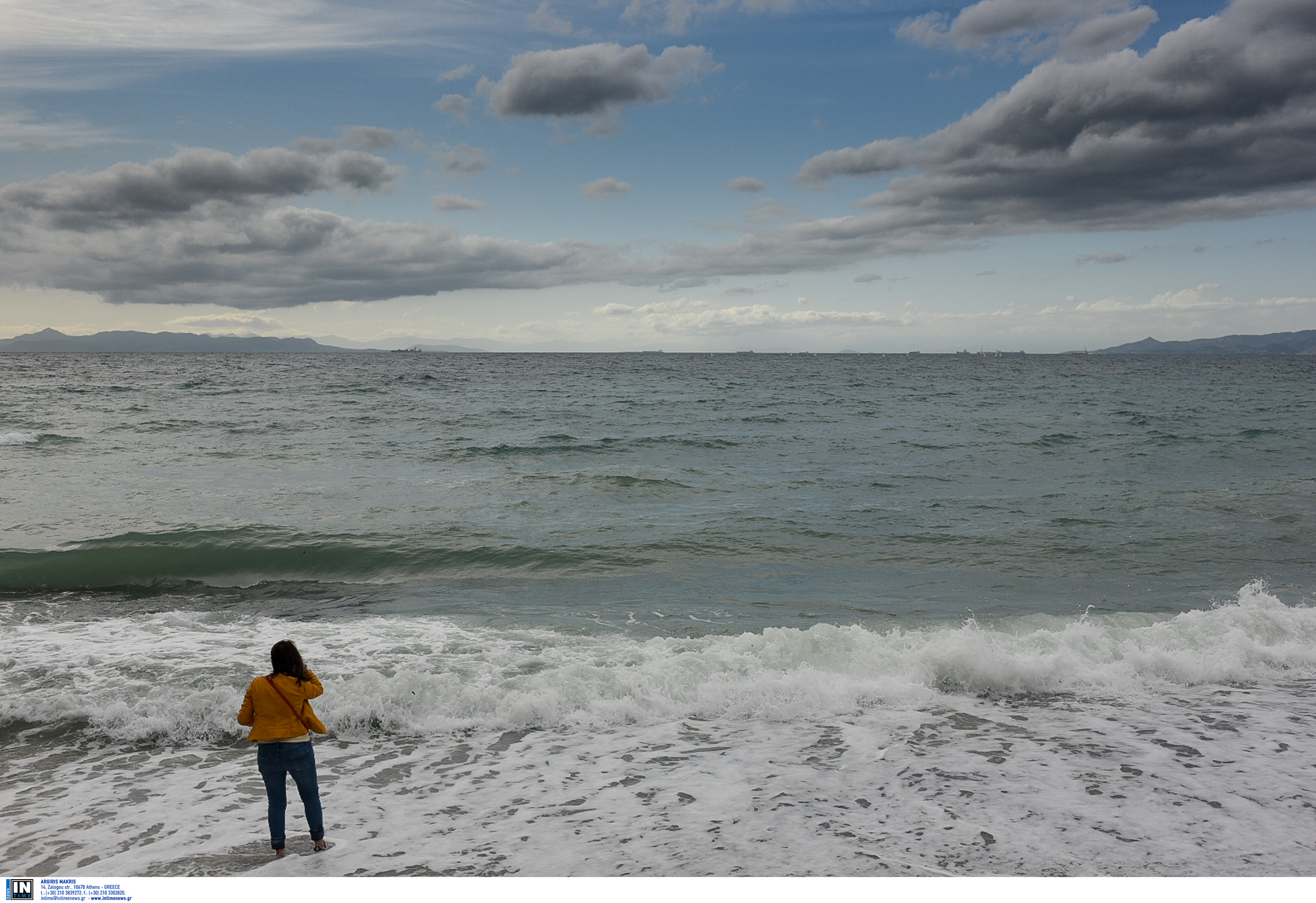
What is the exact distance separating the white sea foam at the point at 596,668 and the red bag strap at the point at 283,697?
2.76 meters

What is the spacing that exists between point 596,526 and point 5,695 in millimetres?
9940

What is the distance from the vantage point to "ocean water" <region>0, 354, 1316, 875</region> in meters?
5.66

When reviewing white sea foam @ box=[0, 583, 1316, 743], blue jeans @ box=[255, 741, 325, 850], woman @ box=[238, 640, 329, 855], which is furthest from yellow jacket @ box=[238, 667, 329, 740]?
white sea foam @ box=[0, 583, 1316, 743]

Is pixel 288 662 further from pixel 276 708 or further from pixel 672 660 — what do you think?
pixel 672 660

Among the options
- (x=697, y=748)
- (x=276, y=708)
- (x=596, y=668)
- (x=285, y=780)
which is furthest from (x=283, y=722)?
(x=596, y=668)

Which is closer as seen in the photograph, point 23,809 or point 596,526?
point 23,809

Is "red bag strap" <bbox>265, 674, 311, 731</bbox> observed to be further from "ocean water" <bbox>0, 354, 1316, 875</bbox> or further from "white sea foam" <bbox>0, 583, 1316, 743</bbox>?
"white sea foam" <bbox>0, 583, 1316, 743</bbox>

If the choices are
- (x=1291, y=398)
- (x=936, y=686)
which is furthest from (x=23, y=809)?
(x=1291, y=398)

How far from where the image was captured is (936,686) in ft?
27.9

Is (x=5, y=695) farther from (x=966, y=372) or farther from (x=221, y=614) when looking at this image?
(x=966, y=372)

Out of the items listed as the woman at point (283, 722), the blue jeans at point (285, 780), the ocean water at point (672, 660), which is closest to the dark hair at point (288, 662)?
the woman at point (283, 722)

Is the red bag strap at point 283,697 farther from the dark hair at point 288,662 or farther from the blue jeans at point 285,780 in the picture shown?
the blue jeans at point 285,780

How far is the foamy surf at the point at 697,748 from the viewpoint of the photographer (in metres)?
5.45

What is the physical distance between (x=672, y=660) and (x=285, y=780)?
182 inches
